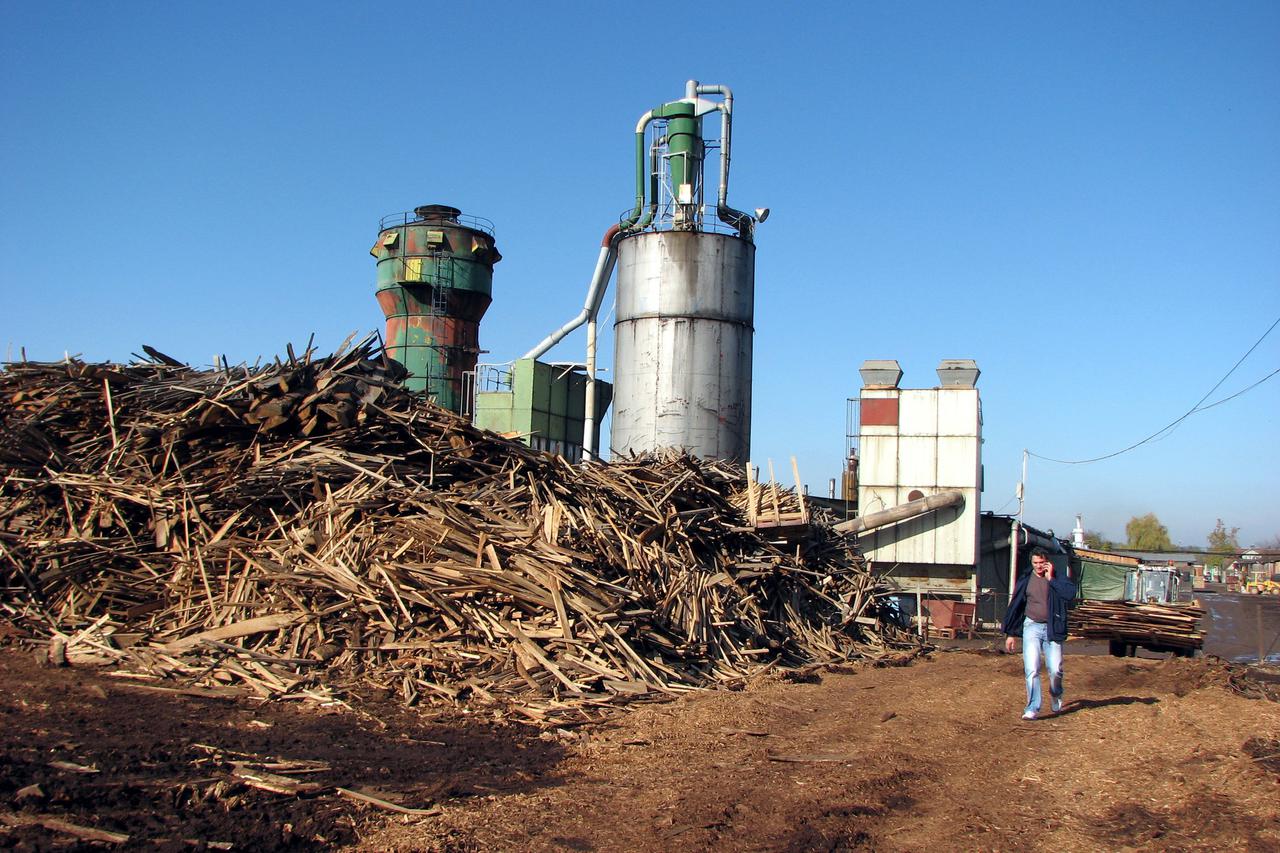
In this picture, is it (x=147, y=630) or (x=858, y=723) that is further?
(x=147, y=630)

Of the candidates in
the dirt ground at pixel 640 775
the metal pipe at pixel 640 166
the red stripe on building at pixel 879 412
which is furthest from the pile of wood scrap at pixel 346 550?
the metal pipe at pixel 640 166

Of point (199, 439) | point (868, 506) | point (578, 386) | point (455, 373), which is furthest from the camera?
point (455, 373)

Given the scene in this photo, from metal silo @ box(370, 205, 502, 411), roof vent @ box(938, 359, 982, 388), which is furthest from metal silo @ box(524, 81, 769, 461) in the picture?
metal silo @ box(370, 205, 502, 411)

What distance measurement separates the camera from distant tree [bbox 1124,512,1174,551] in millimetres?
151225

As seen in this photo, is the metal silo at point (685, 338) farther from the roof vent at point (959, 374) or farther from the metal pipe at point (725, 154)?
the roof vent at point (959, 374)

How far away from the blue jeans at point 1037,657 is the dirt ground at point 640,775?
0.34m

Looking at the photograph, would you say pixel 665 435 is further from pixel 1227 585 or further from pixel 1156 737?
pixel 1227 585

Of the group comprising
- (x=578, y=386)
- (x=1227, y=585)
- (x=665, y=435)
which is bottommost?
(x=1227, y=585)

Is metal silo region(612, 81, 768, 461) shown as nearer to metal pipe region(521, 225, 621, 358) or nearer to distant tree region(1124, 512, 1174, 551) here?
metal pipe region(521, 225, 621, 358)

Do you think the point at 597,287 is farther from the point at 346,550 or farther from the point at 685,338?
the point at 346,550

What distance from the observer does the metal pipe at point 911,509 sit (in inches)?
1083

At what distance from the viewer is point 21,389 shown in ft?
47.3

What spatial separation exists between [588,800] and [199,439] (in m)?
8.93

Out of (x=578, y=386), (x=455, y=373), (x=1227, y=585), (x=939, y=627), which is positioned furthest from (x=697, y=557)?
(x=1227, y=585)
